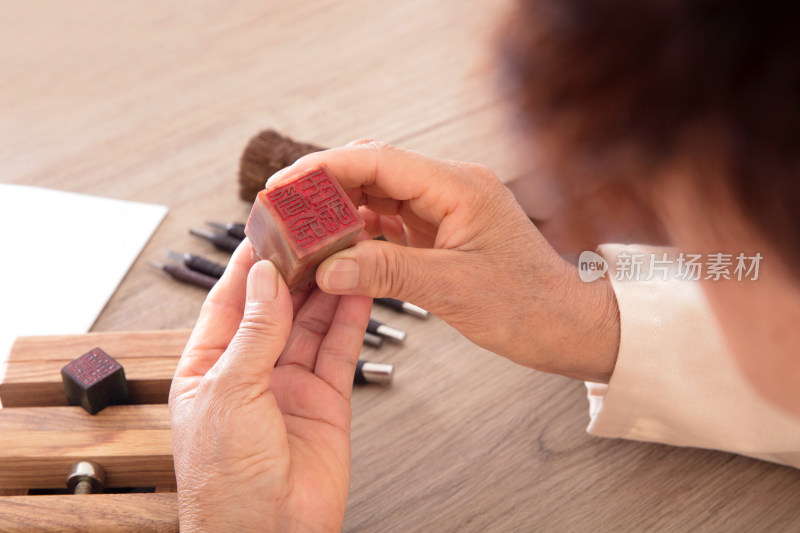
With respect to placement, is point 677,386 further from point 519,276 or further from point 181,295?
point 181,295

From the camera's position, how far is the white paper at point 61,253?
117 centimetres

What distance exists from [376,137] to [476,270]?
0.69m

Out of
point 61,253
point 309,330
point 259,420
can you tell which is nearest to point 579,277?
point 309,330

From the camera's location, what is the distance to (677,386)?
0.98 m

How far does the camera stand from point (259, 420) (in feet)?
2.65

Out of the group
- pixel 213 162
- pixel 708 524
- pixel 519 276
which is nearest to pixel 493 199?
pixel 519 276

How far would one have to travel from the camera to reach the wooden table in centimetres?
93

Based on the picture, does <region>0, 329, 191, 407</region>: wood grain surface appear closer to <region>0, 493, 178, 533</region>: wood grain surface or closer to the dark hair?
<region>0, 493, 178, 533</region>: wood grain surface

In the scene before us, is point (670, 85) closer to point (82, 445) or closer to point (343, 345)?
point (343, 345)

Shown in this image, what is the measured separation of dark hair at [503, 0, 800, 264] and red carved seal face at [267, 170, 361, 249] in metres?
0.39

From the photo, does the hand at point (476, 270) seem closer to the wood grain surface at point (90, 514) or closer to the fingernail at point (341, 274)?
the fingernail at point (341, 274)

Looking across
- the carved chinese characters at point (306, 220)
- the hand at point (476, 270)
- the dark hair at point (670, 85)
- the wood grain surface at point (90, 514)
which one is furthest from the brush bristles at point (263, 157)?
the dark hair at point (670, 85)

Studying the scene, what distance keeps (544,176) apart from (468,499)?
20.6 inches

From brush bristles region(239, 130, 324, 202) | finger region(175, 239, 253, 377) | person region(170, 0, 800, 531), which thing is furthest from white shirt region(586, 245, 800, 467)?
brush bristles region(239, 130, 324, 202)
